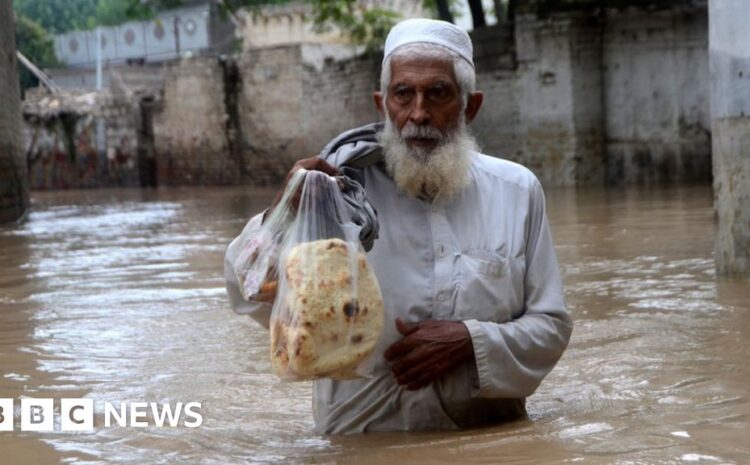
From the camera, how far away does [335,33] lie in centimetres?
3097

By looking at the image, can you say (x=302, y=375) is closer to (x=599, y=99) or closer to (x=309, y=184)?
(x=309, y=184)

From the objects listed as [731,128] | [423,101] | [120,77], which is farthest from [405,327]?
[120,77]

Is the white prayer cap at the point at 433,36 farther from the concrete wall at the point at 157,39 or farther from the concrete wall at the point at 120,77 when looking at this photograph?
the concrete wall at the point at 157,39

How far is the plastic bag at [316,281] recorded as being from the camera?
2.69 metres

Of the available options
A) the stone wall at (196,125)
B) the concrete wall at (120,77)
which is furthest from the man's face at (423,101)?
the concrete wall at (120,77)

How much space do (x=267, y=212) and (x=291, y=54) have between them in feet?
67.6

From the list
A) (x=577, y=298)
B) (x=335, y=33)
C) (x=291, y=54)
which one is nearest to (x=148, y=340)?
(x=577, y=298)

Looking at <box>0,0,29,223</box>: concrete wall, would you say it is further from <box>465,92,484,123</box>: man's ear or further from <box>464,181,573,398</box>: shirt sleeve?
<box>464,181,573,398</box>: shirt sleeve

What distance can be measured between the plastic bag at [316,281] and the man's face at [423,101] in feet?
0.85

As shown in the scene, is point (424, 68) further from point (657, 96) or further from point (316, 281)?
point (657, 96)

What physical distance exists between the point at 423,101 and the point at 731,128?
406 cm

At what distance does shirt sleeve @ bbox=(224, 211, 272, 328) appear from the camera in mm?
2922

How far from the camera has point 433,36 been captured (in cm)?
301

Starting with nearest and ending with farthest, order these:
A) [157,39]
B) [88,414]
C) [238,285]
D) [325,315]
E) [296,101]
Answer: [325,315] < [238,285] < [88,414] < [296,101] < [157,39]
